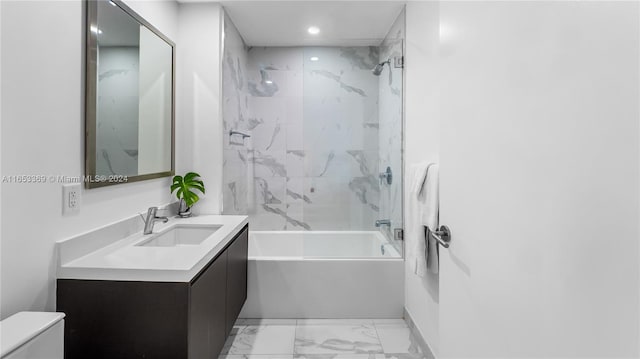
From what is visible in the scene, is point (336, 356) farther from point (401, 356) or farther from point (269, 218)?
point (269, 218)

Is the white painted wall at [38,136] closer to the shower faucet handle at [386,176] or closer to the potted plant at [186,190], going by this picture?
the potted plant at [186,190]

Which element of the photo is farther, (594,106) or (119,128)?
(119,128)

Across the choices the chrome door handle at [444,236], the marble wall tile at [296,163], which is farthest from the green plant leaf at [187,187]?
the chrome door handle at [444,236]

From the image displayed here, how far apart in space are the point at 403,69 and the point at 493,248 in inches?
79.4

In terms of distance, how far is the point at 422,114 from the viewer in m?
2.27

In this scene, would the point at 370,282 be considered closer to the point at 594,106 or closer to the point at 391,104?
the point at 391,104

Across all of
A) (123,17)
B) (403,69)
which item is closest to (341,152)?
(403,69)

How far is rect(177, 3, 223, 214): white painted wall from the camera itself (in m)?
2.68

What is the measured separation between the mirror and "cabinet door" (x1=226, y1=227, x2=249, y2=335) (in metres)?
0.67

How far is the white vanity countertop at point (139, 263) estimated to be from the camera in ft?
4.47

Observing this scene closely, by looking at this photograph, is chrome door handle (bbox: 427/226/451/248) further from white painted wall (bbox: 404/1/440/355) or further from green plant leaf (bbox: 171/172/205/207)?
green plant leaf (bbox: 171/172/205/207)

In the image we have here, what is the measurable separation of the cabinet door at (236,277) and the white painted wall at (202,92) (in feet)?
1.56

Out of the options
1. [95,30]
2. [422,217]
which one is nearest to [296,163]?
[422,217]

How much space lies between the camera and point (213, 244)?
175cm
